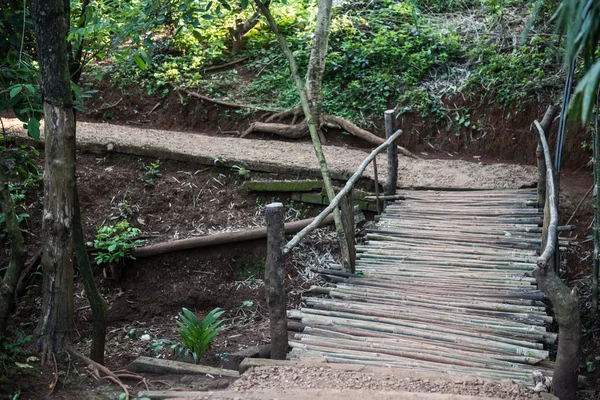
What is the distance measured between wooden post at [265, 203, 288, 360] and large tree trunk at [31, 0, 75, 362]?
1318 millimetres

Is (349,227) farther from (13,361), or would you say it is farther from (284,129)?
(284,129)

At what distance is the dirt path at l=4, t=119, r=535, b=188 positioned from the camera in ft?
25.4

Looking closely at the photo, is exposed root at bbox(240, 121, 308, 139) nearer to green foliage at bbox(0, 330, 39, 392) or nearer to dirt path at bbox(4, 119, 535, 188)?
dirt path at bbox(4, 119, 535, 188)

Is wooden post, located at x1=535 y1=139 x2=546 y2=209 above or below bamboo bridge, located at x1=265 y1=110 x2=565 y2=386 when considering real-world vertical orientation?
above

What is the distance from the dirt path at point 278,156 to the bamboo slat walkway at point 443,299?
33.7 inches

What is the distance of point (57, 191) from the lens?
13.5ft

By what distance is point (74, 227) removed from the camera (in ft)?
14.3

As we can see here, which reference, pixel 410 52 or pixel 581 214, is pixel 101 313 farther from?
pixel 410 52

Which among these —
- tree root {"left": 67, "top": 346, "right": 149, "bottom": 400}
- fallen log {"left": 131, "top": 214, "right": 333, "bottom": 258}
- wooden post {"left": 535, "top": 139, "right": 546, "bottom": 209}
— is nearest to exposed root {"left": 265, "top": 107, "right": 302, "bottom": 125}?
fallen log {"left": 131, "top": 214, "right": 333, "bottom": 258}

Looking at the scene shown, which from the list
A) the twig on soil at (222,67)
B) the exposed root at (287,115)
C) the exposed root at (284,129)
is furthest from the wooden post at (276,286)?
the twig on soil at (222,67)

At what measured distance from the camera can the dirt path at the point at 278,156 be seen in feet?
25.4

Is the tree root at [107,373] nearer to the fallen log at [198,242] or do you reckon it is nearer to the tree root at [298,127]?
the fallen log at [198,242]

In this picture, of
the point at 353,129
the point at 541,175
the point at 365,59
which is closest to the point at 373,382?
the point at 541,175

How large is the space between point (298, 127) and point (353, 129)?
0.83 metres
